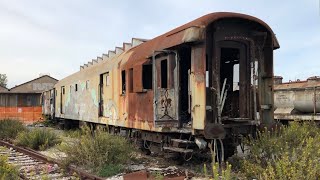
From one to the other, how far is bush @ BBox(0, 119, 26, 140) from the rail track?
4.42 meters

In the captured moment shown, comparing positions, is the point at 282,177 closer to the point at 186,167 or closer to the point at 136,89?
the point at 186,167

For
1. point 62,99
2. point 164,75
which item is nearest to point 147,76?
point 164,75

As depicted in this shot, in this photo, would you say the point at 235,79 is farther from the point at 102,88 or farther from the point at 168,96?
the point at 102,88

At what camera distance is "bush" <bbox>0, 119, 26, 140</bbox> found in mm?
18516

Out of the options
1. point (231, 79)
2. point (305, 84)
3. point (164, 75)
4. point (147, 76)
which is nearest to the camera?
point (164, 75)

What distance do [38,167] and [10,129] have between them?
9.63 m

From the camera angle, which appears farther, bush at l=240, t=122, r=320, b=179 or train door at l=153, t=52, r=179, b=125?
train door at l=153, t=52, r=179, b=125

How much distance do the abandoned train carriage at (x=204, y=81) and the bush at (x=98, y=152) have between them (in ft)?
3.11

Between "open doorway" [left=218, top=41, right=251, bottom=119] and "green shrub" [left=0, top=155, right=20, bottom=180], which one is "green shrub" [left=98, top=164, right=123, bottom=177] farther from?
"open doorway" [left=218, top=41, right=251, bottom=119]

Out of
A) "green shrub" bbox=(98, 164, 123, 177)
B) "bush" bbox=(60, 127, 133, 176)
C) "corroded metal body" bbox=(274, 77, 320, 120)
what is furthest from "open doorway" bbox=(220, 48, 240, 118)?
"corroded metal body" bbox=(274, 77, 320, 120)

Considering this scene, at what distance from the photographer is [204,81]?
26.5 feet

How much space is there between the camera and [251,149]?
26.5 ft

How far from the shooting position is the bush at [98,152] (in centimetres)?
929

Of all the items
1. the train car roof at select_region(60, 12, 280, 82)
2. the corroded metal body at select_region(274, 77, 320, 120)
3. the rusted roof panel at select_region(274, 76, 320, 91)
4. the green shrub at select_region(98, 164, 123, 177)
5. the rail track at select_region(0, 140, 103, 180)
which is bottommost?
the rail track at select_region(0, 140, 103, 180)
